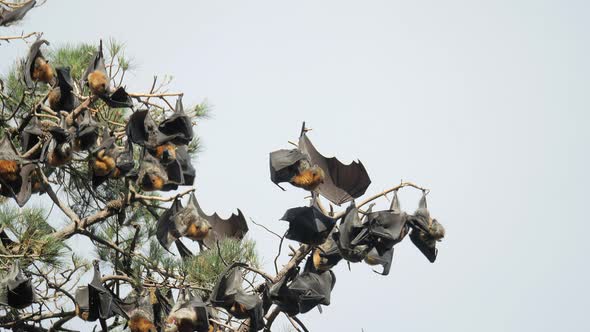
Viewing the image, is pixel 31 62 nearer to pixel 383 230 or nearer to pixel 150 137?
pixel 150 137

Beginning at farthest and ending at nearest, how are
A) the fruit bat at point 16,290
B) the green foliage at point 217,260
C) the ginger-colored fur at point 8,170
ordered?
the ginger-colored fur at point 8,170 < the fruit bat at point 16,290 < the green foliage at point 217,260

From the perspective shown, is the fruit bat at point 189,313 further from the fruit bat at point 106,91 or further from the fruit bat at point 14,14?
the fruit bat at point 14,14

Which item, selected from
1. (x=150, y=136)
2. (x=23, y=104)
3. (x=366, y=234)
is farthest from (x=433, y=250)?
(x=23, y=104)

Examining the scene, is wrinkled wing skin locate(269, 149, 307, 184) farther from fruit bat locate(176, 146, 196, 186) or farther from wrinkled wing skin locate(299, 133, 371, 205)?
fruit bat locate(176, 146, 196, 186)

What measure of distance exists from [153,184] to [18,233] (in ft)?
3.73

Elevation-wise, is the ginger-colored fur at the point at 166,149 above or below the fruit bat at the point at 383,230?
above

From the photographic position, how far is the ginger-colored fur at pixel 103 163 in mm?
9180

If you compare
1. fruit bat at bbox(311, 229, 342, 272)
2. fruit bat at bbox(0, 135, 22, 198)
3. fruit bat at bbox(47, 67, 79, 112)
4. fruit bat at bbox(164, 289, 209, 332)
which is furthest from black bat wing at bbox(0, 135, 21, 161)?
fruit bat at bbox(311, 229, 342, 272)

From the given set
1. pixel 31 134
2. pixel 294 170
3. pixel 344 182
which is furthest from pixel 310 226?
pixel 31 134

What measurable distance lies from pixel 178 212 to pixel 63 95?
1384mm

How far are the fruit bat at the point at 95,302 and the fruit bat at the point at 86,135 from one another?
1.08 metres

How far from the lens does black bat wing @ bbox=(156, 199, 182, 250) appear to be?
9688 millimetres

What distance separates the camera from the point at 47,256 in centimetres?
852

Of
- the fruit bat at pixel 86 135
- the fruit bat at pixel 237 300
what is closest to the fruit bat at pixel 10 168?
the fruit bat at pixel 86 135
